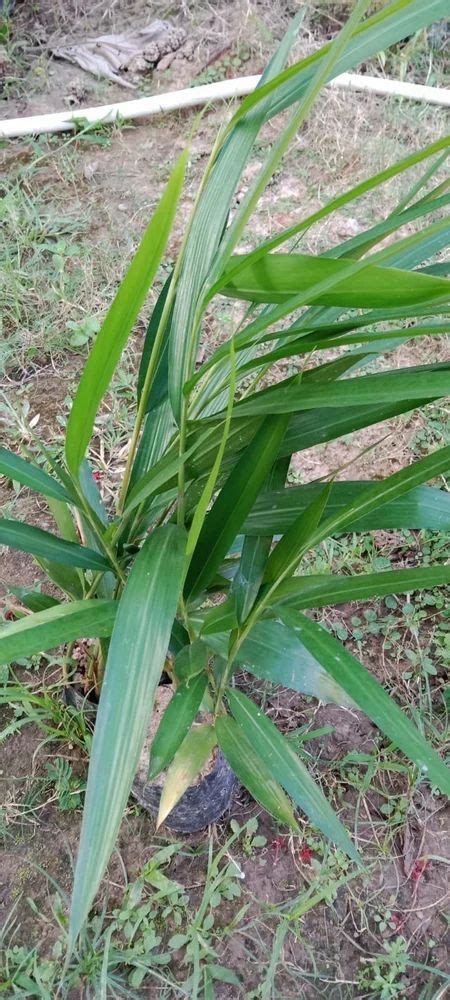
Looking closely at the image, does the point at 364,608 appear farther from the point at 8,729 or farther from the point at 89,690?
the point at 8,729

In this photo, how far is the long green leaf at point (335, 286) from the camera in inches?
16.1

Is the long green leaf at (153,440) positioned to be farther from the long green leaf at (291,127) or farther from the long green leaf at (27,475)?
the long green leaf at (291,127)

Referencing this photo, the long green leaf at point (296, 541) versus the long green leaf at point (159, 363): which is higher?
the long green leaf at point (159, 363)

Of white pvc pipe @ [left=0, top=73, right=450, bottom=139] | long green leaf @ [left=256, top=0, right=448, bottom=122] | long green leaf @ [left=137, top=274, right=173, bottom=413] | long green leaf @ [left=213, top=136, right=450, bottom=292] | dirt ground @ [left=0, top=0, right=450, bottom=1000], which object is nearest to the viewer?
long green leaf @ [left=213, top=136, right=450, bottom=292]

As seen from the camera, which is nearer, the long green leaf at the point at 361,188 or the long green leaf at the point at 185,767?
the long green leaf at the point at 361,188

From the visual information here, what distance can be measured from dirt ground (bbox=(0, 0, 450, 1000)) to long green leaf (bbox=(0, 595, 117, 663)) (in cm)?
27

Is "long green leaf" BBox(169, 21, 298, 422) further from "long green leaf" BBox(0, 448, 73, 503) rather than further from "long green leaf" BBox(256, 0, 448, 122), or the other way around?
"long green leaf" BBox(0, 448, 73, 503)

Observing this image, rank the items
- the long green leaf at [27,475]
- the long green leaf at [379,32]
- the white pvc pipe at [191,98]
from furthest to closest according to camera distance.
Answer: the white pvc pipe at [191,98] → the long green leaf at [27,475] → the long green leaf at [379,32]

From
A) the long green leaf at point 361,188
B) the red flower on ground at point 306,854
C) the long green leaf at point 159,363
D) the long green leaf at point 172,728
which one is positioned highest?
the long green leaf at point 361,188

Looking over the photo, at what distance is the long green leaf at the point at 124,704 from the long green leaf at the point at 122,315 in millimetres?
126

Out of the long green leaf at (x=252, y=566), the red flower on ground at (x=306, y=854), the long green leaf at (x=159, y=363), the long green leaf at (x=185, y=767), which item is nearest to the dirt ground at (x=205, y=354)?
the red flower on ground at (x=306, y=854)

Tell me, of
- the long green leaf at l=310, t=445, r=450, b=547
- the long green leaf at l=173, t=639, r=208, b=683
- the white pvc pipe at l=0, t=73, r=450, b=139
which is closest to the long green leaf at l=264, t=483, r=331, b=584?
the long green leaf at l=310, t=445, r=450, b=547

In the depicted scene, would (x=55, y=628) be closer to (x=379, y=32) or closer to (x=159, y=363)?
(x=159, y=363)

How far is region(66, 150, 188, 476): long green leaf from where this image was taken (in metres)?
0.38
